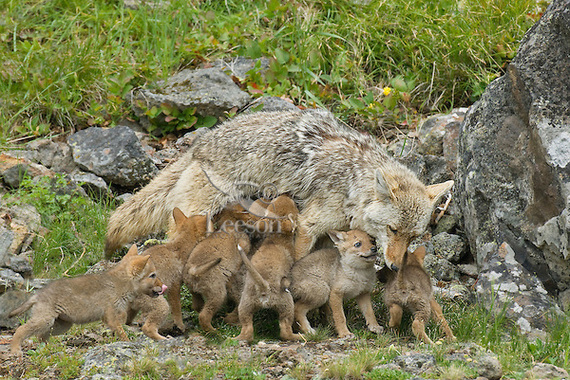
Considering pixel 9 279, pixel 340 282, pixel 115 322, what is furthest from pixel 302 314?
pixel 9 279

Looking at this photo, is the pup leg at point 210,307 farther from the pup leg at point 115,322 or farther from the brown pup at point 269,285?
the pup leg at point 115,322

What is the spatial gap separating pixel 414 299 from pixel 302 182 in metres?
1.97

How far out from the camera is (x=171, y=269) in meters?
6.70

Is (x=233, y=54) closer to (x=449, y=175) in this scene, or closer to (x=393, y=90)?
(x=393, y=90)

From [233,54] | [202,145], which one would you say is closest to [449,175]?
[202,145]

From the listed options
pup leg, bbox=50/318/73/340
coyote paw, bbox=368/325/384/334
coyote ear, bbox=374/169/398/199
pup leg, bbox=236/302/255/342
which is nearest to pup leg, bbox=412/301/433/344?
coyote paw, bbox=368/325/384/334

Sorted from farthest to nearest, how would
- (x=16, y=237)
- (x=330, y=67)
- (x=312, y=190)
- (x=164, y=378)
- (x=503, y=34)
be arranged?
1. (x=330, y=67)
2. (x=503, y=34)
3. (x=16, y=237)
4. (x=312, y=190)
5. (x=164, y=378)

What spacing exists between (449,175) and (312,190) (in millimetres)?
2308

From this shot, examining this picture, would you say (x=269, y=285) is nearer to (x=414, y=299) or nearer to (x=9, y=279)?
(x=414, y=299)

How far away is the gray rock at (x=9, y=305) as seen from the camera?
696cm

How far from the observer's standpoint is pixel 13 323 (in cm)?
699

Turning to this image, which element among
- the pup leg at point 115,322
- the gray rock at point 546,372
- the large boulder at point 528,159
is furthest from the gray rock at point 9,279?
the gray rock at point 546,372

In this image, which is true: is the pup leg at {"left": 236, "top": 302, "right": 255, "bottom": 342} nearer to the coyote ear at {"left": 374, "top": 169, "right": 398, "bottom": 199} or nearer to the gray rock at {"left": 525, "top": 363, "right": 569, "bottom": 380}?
the coyote ear at {"left": 374, "top": 169, "right": 398, "bottom": 199}

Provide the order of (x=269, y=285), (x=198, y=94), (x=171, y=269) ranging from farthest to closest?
(x=198, y=94) < (x=171, y=269) < (x=269, y=285)
